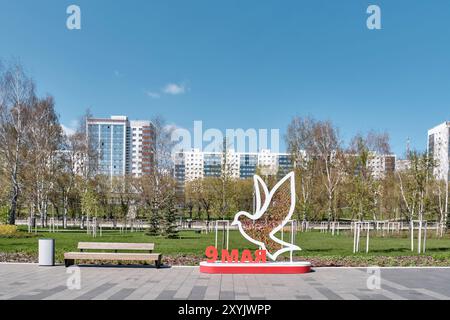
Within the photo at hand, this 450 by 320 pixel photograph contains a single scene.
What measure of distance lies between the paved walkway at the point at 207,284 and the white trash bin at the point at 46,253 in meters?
0.46

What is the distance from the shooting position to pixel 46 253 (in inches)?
480

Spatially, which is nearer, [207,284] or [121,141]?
[207,284]

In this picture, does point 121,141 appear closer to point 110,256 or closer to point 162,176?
point 162,176

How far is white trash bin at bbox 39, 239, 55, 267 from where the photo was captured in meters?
12.1

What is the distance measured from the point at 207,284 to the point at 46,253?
572 centimetres

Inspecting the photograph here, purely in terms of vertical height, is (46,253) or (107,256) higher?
(107,256)

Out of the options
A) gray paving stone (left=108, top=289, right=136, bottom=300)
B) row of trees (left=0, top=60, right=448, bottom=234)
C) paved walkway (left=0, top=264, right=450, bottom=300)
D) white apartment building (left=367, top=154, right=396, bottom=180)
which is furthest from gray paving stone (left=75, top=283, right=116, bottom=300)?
white apartment building (left=367, top=154, right=396, bottom=180)

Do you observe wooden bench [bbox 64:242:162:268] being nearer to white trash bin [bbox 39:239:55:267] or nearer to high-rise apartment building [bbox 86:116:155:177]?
white trash bin [bbox 39:239:55:267]

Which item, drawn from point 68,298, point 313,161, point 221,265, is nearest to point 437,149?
point 313,161

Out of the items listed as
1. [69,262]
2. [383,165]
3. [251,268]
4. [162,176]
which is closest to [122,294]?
[251,268]

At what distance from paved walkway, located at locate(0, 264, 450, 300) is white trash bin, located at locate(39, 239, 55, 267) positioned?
1.52 feet

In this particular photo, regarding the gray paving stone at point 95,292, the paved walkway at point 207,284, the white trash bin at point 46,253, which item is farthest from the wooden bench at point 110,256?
the gray paving stone at point 95,292
